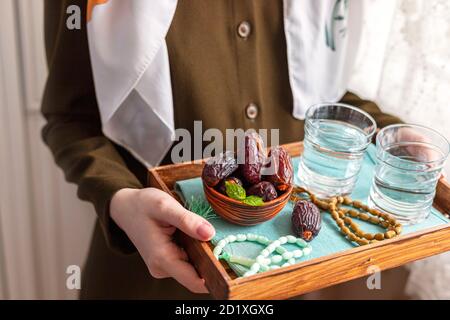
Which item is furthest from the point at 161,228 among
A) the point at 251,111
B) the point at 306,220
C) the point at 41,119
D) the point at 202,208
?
the point at 41,119

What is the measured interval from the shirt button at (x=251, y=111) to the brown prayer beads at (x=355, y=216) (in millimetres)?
165

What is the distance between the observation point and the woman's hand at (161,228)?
0.54m

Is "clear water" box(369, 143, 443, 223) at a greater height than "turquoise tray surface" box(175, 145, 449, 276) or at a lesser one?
greater

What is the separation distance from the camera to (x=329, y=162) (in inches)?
25.6

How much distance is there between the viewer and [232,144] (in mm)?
779

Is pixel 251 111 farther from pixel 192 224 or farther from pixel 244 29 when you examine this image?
pixel 192 224

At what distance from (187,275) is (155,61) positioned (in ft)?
0.96

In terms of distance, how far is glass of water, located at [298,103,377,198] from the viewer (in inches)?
25.5

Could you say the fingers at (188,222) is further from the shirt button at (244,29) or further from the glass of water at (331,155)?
the shirt button at (244,29)

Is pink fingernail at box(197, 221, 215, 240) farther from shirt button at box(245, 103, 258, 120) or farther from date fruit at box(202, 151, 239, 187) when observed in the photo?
shirt button at box(245, 103, 258, 120)
